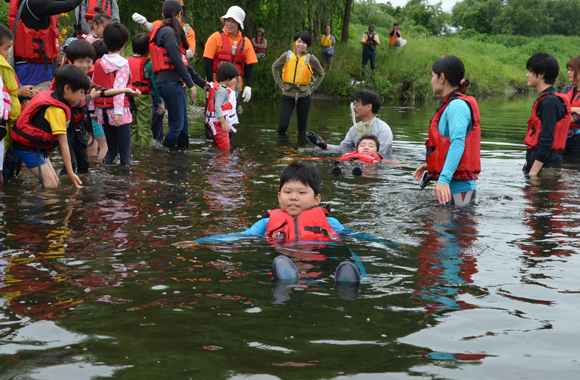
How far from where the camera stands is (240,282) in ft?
13.8

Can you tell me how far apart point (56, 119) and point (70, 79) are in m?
0.48

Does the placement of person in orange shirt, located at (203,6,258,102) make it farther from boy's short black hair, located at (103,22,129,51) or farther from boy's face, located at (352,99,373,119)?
boy's short black hair, located at (103,22,129,51)

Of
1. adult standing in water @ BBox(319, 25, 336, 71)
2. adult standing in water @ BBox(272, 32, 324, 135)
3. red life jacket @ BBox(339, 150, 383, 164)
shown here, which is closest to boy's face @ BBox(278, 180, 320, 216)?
red life jacket @ BBox(339, 150, 383, 164)

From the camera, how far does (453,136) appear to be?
19.8 feet

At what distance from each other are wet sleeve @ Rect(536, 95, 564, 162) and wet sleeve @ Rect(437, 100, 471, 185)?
240cm

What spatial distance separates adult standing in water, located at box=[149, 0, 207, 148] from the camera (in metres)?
9.61

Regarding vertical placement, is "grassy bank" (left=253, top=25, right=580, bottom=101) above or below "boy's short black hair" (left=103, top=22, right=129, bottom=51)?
above

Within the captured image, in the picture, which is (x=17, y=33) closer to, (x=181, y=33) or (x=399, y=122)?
(x=181, y=33)

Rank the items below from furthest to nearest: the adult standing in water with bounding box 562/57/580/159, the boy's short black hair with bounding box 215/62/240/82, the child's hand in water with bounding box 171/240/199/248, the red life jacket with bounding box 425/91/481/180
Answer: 1. the boy's short black hair with bounding box 215/62/240/82
2. the adult standing in water with bounding box 562/57/580/159
3. the red life jacket with bounding box 425/91/481/180
4. the child's hand in water with bounding box 171/240/199/248

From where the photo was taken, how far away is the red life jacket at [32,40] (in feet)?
25.6

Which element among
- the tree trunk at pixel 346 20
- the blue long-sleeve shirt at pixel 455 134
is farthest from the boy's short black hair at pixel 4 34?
the tree trunk at pixel 346 20

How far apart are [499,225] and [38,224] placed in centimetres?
439

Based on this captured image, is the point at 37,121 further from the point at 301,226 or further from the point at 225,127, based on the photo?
the point at 225,127

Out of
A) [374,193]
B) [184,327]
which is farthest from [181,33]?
[184,327]
